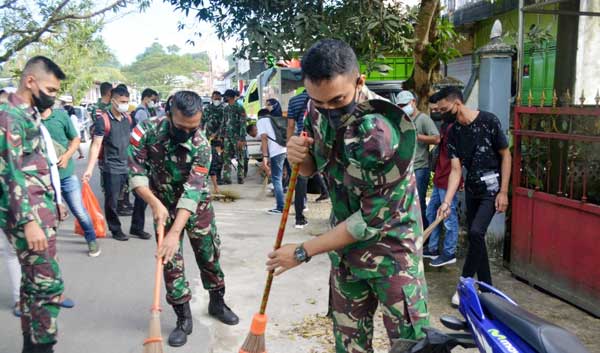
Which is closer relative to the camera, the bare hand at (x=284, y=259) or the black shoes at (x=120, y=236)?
the bare hand at (x=284, y=259)

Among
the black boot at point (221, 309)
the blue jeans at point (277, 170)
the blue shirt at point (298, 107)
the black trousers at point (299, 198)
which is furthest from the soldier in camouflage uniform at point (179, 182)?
the blue jeans at point (277, 170)

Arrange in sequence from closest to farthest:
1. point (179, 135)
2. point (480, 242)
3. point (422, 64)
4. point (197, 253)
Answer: point (179, 135), point (197, 253), point (480, 242), point (422, 64)

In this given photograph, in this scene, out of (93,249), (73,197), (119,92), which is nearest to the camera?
(73,197)

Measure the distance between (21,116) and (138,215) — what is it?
3.44 meters

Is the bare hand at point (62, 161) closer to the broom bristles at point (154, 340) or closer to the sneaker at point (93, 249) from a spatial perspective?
the sneaker at point (93, 249)

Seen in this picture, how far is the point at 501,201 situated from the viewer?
403 cm

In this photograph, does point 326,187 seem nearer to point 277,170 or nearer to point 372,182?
point 372,182

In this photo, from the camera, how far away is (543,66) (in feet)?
32.0

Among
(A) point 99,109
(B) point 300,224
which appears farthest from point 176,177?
(A) point 99,109

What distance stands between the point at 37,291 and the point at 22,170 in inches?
26.9

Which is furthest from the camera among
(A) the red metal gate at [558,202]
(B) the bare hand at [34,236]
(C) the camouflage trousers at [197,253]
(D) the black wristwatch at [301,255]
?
(A) the red metal gate at [558,202]

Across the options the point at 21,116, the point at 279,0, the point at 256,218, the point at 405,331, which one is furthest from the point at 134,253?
the point at 405,331

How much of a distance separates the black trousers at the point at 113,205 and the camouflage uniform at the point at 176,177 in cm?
263

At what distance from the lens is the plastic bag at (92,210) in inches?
239
